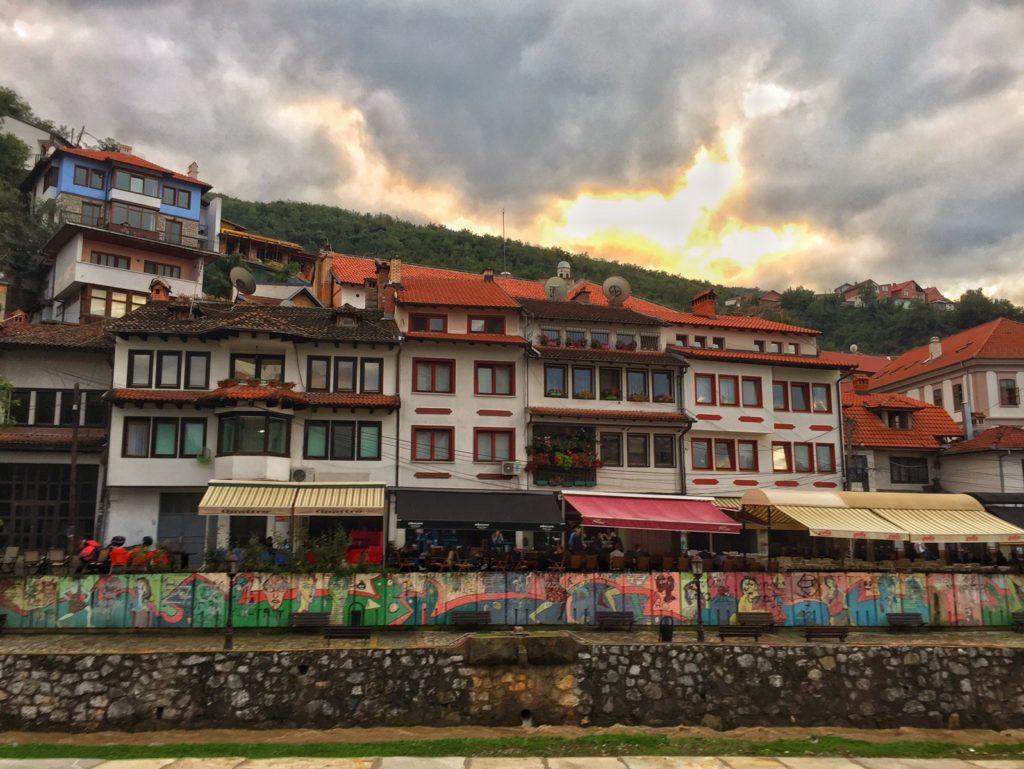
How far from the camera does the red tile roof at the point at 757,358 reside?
123 ft

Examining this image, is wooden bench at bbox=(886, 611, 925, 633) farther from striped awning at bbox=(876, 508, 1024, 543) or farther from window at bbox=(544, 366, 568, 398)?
window at bbox=(544, 366, 568, 398)

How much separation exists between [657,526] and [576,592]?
8.09m

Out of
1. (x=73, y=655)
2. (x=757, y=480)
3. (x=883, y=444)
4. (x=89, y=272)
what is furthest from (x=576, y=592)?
(x=89, y=272)

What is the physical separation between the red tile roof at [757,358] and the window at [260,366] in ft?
62.5

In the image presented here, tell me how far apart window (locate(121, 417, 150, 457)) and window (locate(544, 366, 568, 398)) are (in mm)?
17707

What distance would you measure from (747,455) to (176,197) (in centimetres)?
4731

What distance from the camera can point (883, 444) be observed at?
132 ft

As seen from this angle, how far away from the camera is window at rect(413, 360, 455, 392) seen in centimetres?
3428

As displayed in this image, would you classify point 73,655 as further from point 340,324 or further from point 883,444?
point 883,444

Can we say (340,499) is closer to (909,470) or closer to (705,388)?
(705,388)

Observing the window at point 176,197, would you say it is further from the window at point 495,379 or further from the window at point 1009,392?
the window at point 1009,392

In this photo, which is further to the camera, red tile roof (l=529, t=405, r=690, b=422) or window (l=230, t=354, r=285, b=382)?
red tile roof (l=529, t=405, r=690, b=422)

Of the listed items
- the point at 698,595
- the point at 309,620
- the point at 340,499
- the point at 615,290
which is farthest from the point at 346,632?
the point at 615,290

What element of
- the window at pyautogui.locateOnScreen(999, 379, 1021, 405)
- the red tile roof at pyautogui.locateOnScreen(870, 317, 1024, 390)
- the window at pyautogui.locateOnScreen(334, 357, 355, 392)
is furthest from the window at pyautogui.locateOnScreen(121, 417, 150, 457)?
the window at pyautogui.locateOnScreen(999, 379, 1021, 405)
